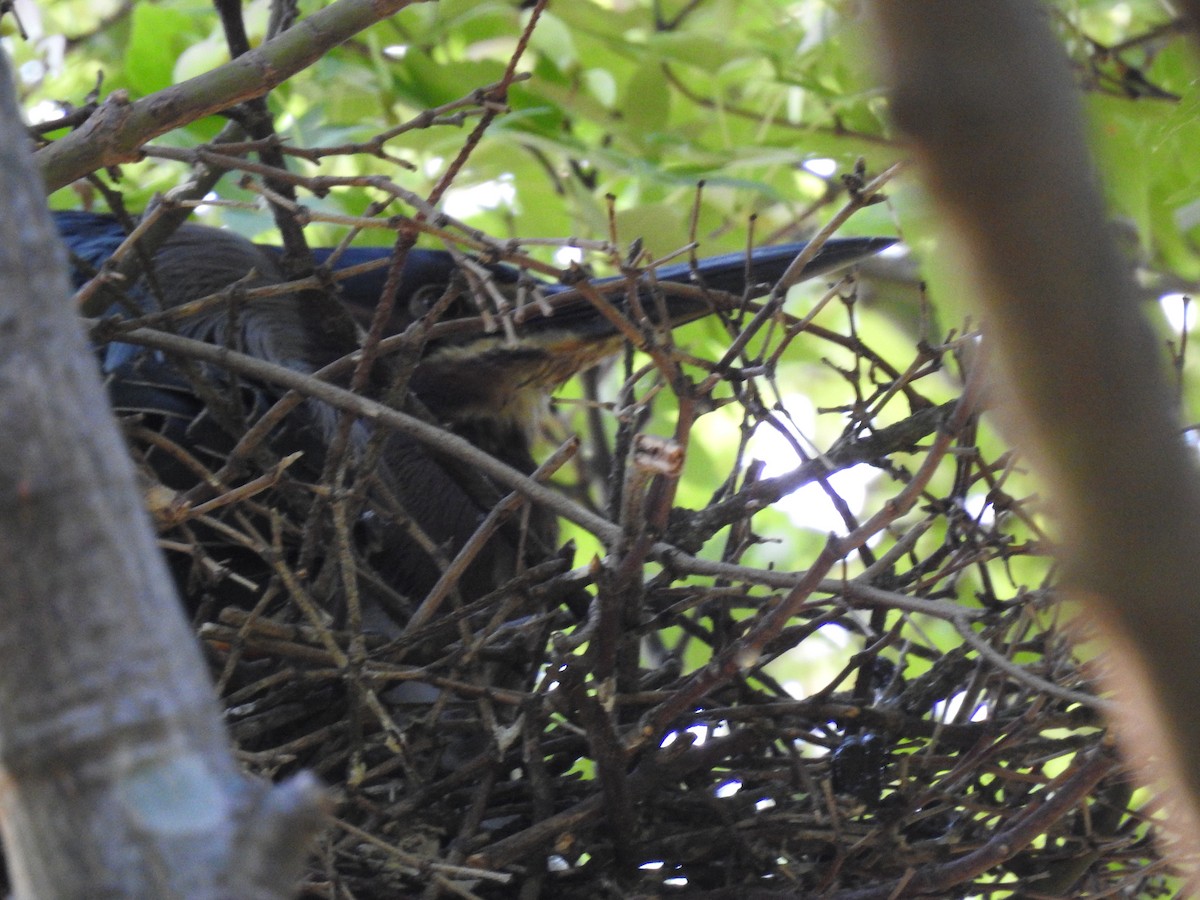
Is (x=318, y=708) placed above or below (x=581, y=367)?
below

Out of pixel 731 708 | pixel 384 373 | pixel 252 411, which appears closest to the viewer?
pixel 731 708

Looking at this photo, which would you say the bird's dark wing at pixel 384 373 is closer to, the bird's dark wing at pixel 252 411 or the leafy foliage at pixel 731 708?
the bird's dark wing at pixel 252 411

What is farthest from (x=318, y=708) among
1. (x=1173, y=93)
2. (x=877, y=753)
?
(x=1173, y=93)

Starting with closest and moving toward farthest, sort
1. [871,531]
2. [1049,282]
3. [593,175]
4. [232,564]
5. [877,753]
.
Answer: [1049,282] → [871,531] → [877,753] → [232,564] → [593,175]

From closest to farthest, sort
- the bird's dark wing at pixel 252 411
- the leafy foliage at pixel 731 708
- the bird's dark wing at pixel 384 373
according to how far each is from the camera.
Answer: the leafy foliage at pixel 731 708
the bird's dark wing at pixel 252 411
the bird's dark wing at pixel 384 373

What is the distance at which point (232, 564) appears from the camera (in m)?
1.49

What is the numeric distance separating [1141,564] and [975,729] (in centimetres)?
87

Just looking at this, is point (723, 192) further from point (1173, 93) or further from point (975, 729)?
point (975, 729)

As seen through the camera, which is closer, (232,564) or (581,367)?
(232,564)

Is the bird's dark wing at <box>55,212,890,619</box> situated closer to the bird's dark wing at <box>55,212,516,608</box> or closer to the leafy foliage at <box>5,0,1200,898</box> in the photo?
the bird's dark wing at <box>55,212,516,608</box>

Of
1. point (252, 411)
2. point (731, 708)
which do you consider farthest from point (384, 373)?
point (731, 708)

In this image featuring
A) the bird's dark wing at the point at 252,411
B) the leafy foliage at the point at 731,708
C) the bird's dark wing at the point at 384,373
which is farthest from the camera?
the bird's dark wing at the point at 384,373

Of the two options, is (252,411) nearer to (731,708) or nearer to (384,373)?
(384,373)

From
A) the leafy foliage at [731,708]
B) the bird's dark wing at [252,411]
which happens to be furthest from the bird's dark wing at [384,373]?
the leafy foliage at [731,708]
